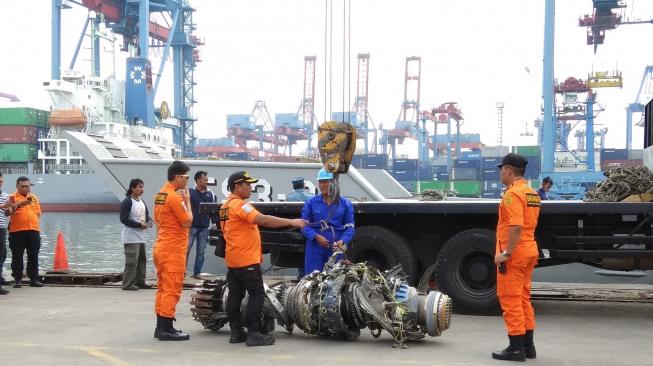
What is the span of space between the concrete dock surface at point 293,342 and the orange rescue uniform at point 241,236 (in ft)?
2.58

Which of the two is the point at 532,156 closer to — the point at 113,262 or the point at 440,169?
the point at 440,169

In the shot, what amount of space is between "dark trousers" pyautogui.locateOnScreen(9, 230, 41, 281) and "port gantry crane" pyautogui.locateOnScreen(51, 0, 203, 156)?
56283 millimetres

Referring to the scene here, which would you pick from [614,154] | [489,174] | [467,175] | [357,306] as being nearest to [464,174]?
[467,175]

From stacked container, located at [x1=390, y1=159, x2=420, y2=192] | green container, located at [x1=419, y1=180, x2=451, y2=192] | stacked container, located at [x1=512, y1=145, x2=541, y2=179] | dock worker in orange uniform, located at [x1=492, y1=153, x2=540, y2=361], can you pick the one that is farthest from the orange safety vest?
stacked container, located at [x1=390, y1=159, x2=420, y2=192]

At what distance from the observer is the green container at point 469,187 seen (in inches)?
3056

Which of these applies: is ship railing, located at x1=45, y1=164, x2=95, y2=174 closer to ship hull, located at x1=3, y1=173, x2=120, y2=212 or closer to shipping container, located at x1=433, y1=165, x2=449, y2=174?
ship hull, located at x1=3, y1=173, x2=120, y2=212

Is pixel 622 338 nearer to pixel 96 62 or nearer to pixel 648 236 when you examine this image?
pixel 648 236

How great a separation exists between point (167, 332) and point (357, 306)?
1805 millimetres

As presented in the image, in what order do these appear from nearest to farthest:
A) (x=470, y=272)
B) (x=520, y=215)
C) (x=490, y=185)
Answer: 1. (x=520, y=215)
2. (x=470, y=272)
3. (x=490, y=185)

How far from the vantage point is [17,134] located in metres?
61.7

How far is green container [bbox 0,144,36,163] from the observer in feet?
204

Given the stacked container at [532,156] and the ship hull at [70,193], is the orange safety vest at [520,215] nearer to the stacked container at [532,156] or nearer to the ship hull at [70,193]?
the ship hull at [70,193]

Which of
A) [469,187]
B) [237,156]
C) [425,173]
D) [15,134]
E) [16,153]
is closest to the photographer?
[15,134]

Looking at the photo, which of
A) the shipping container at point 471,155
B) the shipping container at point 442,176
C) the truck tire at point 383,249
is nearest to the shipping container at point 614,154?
the shipping container at point 471,155
